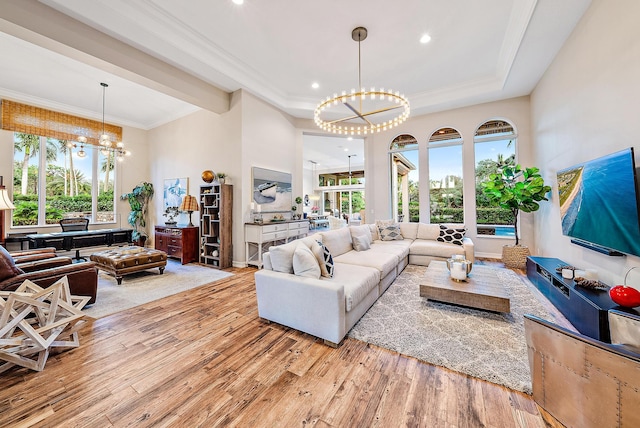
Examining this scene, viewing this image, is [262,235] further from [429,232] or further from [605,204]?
[605,204]

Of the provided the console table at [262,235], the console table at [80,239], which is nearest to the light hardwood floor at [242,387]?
the console table at [262,235]

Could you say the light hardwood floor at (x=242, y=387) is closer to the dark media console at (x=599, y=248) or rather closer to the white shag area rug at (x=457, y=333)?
the white shag area rug at (x=457, y=333)

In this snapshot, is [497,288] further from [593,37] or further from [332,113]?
[332,113]

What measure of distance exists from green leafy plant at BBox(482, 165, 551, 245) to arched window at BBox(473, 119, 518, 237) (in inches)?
27.0

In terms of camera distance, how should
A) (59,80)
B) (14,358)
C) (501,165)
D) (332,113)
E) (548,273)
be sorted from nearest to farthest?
(14,358) → (548,273) → (59,80) → (501,165) → (332,113)

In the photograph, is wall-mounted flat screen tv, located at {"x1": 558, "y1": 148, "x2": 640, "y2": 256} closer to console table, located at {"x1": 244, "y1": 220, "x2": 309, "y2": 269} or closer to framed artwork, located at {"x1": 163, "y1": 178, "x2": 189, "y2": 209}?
console table, located at {"x1": 244, "y1": 220, "x2": 309, "y2": 269}

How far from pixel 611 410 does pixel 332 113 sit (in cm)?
633

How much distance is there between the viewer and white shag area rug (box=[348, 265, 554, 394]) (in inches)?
74.2

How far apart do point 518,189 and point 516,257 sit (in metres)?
1.38

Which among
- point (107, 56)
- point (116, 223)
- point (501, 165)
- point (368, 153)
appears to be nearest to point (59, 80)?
point (107, 56)

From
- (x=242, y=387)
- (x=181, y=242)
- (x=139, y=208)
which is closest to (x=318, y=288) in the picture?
(x=242, y=387)

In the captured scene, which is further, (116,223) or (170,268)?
(116,223)

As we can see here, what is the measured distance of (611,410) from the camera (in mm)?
1141

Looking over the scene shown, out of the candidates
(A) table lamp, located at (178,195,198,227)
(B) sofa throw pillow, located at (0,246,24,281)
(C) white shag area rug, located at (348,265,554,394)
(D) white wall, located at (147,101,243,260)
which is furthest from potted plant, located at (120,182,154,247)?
(C) white shag area rug, located at (348,265,554,394)
